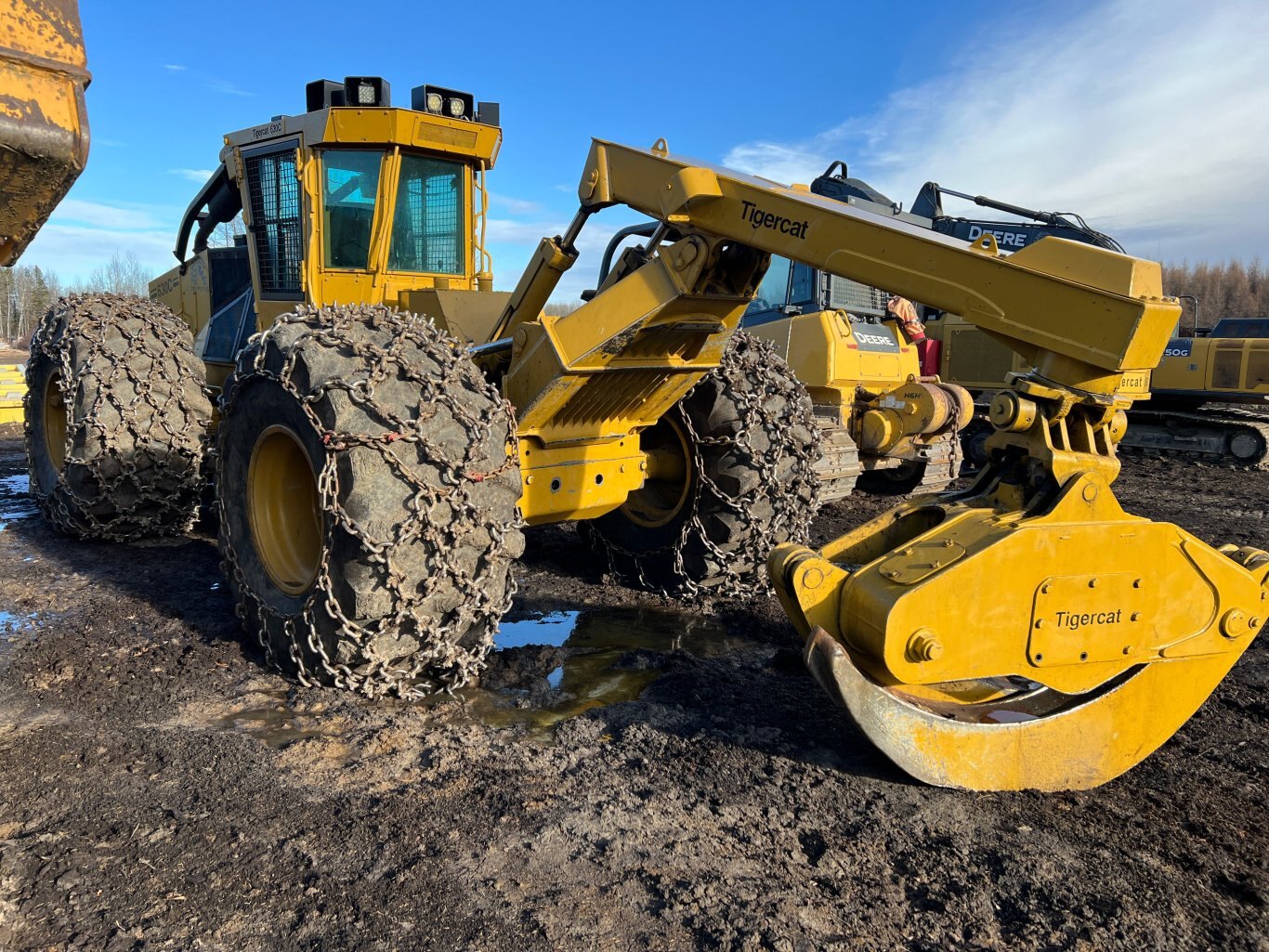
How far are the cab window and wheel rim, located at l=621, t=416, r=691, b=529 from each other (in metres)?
2.06

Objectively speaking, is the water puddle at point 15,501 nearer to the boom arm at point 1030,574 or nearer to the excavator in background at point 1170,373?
the boom arm at point 1030,574

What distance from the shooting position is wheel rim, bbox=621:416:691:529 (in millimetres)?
4867

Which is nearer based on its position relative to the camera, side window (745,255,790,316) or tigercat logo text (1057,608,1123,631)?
tigercat logo text (1057,608,1123,631)

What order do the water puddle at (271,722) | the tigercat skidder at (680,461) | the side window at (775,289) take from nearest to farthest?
the tigercat skidder at (680,461) → the water puddle at (271,722) → the side window at (775,289)

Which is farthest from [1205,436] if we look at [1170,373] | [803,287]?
[803,287]

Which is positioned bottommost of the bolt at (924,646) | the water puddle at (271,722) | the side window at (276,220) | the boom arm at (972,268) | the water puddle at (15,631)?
the water puddle at (271,722)

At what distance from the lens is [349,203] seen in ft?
17.4

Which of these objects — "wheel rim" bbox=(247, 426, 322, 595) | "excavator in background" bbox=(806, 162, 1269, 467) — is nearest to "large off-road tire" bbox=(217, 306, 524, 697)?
"wheel rim" bbox=(247, 426, 322, 595)

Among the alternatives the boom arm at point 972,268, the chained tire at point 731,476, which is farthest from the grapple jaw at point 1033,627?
the chained tire at point 731,476

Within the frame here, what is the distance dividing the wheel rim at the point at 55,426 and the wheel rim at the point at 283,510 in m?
3.27

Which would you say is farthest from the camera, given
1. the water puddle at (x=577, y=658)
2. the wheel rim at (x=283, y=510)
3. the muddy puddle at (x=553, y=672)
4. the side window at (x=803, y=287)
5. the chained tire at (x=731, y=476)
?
the side window at (x=803, y=287)

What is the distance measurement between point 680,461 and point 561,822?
8.46ft

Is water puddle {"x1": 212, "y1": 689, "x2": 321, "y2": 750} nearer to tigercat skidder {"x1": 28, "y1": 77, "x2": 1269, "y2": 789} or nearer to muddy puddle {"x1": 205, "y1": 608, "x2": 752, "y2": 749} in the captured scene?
muddy puddle {"x1": 205, "y1": 608, "x2": 752, "y2": 749}

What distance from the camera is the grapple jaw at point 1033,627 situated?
259 centimetres
